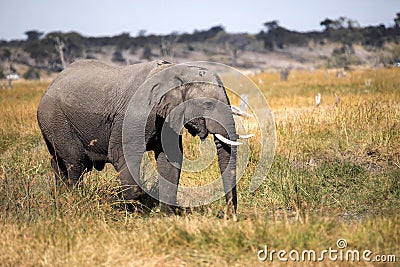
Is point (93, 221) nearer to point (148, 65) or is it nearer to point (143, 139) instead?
point (143, 139)

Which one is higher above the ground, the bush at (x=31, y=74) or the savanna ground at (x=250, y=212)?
the savanna ground at (x=250, y=212)

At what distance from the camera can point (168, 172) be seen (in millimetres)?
6262

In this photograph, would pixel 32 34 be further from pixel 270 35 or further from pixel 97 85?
pixel 97 85

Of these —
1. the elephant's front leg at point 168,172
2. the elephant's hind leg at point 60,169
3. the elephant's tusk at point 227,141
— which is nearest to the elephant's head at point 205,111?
the elephant's tusk at point 227,141

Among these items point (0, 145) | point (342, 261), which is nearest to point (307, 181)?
point (342, 261)

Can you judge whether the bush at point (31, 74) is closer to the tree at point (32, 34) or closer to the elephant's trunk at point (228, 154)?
the tree at point (32, 34)

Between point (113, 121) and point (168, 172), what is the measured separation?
896 millimetres

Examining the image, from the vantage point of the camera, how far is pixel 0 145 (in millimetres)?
9688

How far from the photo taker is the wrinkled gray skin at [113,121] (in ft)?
18.3

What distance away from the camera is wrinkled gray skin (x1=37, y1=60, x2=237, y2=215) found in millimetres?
5586

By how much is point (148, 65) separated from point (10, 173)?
2011mm

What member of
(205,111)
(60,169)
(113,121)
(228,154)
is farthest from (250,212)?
(60,169)

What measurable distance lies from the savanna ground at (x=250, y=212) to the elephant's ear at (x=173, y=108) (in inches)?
39.3

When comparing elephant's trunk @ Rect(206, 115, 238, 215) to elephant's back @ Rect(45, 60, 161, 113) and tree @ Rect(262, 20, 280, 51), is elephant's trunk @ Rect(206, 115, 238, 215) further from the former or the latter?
tree @ Rect(262, 20, 280, 51)
